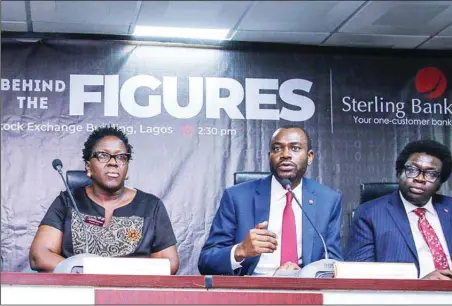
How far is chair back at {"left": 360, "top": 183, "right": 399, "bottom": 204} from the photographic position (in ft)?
14.9

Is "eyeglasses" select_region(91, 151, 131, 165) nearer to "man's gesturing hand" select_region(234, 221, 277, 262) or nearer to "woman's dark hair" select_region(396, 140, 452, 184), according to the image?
"man's gesturing hand" select_region(234, 221, 277, 262)

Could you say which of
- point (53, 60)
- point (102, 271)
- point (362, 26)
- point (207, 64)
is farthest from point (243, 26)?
point (102, 271)

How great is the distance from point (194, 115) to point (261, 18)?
0.73 meters

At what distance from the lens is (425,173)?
4379 millimetres

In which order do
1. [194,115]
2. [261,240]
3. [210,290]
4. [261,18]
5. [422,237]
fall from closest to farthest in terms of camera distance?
[210,290], [261,240], [422,237], [261,18], [194,115]

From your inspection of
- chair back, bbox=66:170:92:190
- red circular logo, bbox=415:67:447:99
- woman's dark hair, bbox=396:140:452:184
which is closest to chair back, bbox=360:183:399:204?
woman's dark hair, bbox=396:140:452:184

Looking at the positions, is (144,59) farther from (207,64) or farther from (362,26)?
(362,26)

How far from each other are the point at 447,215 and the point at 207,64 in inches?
69.5

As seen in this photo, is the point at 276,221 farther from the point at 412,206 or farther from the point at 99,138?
the point at 99,138

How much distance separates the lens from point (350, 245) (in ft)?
13.6

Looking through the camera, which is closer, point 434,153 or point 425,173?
point 425,173

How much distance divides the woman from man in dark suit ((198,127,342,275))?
12.3 inches

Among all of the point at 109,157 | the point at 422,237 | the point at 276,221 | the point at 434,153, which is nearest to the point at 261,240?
the point at 276,221

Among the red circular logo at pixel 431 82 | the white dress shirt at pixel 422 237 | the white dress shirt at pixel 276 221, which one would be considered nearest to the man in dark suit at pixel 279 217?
the white dress shirt at pixel 276 221
